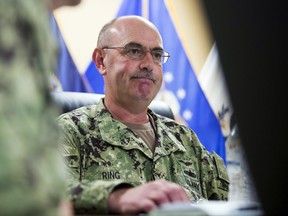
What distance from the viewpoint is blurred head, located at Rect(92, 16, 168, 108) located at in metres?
2.01

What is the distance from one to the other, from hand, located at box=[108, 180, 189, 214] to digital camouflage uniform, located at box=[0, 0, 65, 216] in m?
0.37

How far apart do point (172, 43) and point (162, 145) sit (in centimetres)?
171

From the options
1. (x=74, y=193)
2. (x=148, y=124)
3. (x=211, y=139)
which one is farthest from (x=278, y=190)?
(x=211, y=139)

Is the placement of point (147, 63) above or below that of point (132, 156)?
above

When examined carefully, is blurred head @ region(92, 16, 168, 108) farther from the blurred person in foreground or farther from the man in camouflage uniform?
the blurred person in foreground

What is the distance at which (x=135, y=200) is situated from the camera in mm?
822

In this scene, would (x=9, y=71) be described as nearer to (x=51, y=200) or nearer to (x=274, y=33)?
(x=51, y=200)

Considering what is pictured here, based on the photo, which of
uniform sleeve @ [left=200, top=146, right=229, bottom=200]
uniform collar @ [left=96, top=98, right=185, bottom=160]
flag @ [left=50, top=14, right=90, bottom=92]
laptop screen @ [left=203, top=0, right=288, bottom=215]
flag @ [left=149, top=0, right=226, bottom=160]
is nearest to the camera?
laptop screen @ [left=203, top=0, right=288, bottom=215]

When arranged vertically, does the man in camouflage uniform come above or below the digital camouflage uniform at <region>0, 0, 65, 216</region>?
above

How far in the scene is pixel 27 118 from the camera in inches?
16.6

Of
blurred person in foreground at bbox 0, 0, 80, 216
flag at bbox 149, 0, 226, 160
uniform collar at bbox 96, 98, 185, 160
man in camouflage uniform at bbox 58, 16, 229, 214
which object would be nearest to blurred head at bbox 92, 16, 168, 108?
man in camouflage uniform at bbox 58, 16, 229, 214

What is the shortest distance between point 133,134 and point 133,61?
34cm

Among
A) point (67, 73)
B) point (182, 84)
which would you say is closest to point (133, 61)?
point (67, 73)

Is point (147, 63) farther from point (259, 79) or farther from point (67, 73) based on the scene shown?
point (259, 79)
